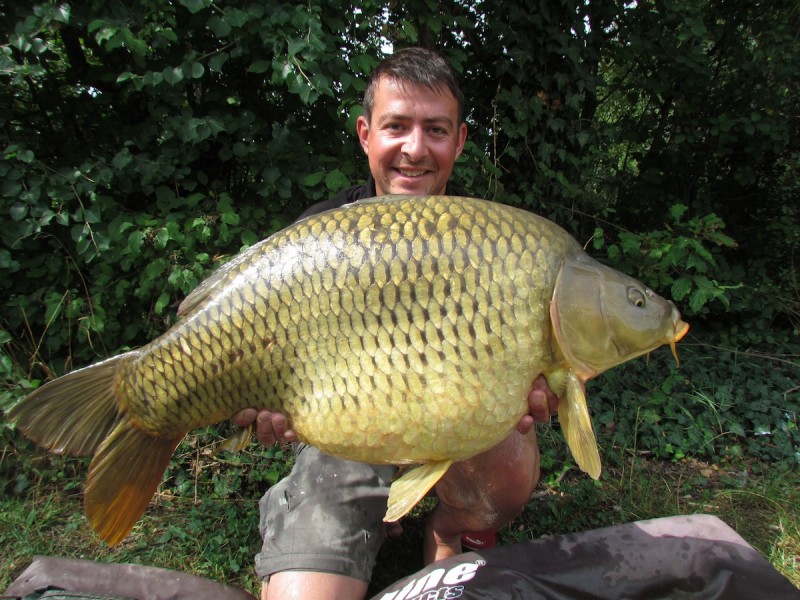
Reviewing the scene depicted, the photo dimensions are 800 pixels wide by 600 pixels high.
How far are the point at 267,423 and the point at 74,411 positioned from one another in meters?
0.37

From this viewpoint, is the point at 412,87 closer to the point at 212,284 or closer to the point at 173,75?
the point at 212,284

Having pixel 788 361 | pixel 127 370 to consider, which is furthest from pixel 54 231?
pixel 788 361

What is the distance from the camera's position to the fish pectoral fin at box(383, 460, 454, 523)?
1085 millimetres

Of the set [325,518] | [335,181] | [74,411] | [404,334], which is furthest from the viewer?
[335,181]

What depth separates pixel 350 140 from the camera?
2.39 meters

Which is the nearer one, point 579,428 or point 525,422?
point 579,428

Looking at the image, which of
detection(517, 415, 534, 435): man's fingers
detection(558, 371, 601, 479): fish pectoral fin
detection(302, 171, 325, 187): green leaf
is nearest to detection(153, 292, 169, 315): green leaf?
detection(302, 171, 325, 187): green leaf

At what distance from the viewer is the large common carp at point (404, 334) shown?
105 cm

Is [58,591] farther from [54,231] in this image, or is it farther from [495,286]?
[54,231]

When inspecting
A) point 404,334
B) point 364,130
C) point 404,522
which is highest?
point 364,130

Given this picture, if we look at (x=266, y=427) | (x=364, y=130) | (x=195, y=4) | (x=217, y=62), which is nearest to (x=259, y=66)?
(x=217, y=62)

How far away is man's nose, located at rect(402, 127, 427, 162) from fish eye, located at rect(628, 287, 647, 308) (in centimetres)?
71

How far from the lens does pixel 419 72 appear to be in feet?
5.27

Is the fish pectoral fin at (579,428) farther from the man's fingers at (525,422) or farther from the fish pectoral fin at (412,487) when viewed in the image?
the fish pectoral fin at (412,487)
